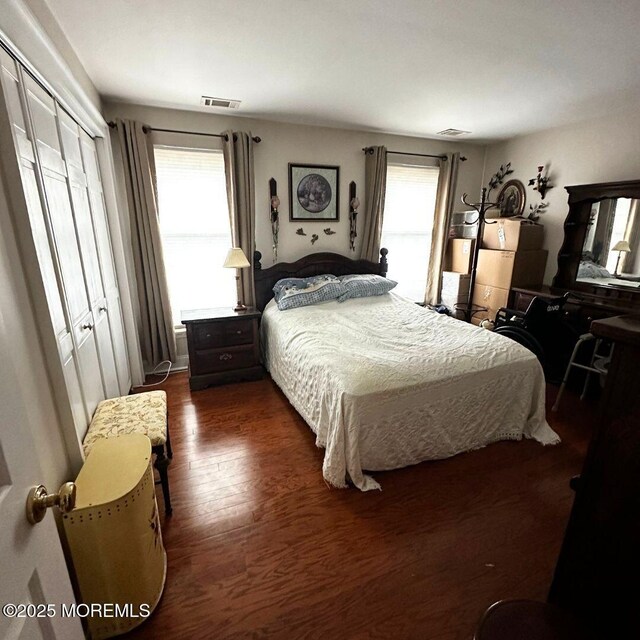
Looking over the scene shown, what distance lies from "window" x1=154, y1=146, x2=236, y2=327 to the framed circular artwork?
131 inches

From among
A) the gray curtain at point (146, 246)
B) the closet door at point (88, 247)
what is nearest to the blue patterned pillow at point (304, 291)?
the gray curtain at point (146, 246)

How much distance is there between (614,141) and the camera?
10.00 feet

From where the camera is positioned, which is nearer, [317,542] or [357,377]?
[317,542]

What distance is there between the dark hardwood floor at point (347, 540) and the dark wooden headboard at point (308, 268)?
164 centimetres

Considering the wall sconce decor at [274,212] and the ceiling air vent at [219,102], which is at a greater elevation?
the ceiling air vent at [219,102]

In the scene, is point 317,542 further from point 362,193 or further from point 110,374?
point 362,193

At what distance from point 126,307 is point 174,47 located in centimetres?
196

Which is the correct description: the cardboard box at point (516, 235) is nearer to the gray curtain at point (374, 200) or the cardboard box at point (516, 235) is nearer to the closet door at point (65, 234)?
the gray curtain at point (374, 200)

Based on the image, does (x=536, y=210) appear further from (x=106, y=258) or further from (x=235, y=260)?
(x=106, y=258)

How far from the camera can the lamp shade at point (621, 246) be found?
9.97 feet

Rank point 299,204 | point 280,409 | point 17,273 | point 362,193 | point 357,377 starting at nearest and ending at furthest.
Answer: point 17,273, point 357,377, point 280,409, point 299,204, point 362,193

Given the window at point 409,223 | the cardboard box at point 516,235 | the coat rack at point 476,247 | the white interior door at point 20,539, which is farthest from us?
the window at point 409,223

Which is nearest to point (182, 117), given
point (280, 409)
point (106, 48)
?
point (106, 48)

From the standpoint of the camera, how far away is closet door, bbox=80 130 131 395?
7.50ft
